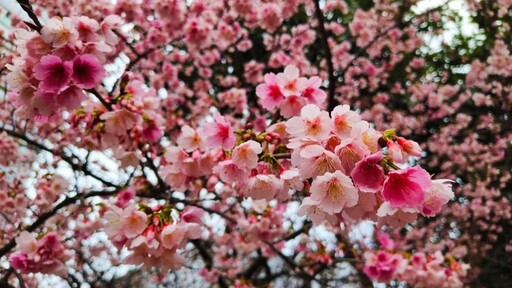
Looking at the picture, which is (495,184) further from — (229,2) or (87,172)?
(87,172)

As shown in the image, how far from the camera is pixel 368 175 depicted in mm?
1173

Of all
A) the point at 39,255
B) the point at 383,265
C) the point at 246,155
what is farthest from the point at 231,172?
the point at 383,265

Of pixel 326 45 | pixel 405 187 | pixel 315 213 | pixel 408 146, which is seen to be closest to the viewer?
pixel 405 187

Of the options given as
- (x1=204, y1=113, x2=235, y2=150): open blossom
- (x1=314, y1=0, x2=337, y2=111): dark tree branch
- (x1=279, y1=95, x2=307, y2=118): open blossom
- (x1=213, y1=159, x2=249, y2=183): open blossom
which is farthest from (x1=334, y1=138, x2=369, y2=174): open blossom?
(x1=314, y1=0, x2=337, y2=111): dark tree branch

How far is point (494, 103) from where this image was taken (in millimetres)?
6648

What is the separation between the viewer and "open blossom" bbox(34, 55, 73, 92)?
1511 mm

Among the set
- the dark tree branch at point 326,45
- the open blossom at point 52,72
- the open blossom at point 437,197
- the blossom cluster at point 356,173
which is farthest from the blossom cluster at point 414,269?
the open blossom at point 52,72

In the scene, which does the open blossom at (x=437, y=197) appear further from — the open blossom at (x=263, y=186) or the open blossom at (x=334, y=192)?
the open blossom at (x=263, y=186)

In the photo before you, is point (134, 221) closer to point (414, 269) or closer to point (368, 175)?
point (368, 175)

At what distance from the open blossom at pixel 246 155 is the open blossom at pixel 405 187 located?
1.71 ft

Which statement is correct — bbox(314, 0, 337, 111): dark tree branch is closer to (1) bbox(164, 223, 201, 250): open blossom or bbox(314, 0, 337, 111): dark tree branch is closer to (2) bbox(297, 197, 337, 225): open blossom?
(1) bbox(164, 223, 201, 250): open blossom

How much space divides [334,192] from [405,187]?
0.64 ft

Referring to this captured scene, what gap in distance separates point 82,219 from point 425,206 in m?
3.11

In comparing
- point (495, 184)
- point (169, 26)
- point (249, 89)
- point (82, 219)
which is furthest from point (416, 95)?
point (82, 219)
